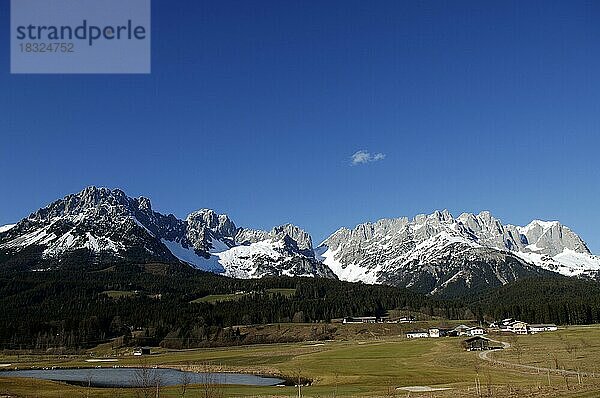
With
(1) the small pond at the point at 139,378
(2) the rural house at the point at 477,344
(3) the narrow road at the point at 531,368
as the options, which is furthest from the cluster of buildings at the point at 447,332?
(1) the small pond at the point at 139,378

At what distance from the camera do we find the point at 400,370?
92.6m

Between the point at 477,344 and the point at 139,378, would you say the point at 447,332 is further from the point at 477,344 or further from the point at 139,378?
the point at 139,378

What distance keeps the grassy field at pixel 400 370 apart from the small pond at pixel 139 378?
5.96m

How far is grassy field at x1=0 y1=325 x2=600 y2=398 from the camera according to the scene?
62.5 metres

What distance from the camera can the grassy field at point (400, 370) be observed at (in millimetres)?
62500

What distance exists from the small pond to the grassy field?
5964 millimetres

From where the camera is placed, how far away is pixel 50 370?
128500 mm

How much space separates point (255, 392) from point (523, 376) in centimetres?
3426

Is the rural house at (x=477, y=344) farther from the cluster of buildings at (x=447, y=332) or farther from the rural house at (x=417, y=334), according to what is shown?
the rural house at (x=417, y=334)

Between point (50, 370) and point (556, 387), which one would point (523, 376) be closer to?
point (556, 387)

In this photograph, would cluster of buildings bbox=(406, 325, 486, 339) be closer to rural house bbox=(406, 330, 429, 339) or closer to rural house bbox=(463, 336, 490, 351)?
rural house bbox=(406, 330, 429, 339)

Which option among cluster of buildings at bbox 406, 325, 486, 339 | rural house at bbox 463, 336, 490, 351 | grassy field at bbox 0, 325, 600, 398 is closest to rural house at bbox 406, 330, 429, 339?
cluster of buildings at bbox 406, 325, 486, 339

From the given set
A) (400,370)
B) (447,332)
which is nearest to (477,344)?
(400,370)

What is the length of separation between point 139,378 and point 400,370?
42.4m
